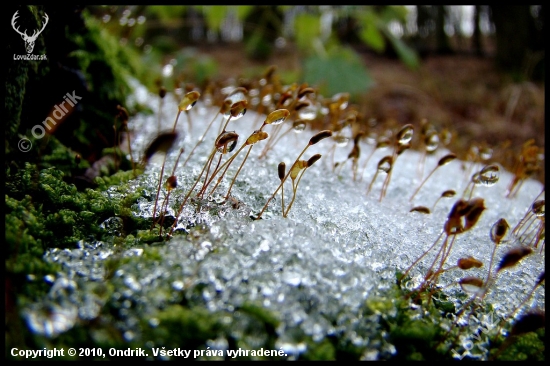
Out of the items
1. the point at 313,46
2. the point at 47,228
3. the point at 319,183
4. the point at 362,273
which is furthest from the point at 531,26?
the point at 47,228

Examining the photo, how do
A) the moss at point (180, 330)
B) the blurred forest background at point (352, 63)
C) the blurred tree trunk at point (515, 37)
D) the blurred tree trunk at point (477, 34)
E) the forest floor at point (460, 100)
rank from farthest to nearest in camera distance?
the blurred tree trunk at point (477, 34) < the blurred tree trunk at point (515, 37) < the forest floor at point (460, 100) < the blurred forest background at point (352, 63) < the moss at point (180, 330)

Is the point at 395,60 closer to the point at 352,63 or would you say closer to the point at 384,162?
the point at 352,63

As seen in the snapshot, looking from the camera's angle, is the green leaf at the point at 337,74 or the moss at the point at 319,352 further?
the green leaf at the point at 337,74

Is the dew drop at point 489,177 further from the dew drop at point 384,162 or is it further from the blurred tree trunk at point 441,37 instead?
the blurred tree trunk at point 441,37

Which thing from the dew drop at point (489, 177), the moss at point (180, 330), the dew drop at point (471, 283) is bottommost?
the moss at point (180, 330)

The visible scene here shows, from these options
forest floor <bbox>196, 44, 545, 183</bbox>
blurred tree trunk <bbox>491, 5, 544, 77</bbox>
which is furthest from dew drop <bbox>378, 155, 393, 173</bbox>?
blurred tree trunk <bbox>491, 5, 544, 77</bbox>

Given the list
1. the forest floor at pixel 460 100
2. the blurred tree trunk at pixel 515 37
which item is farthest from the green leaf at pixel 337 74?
the blurred tree trunk at pixel 515 37
